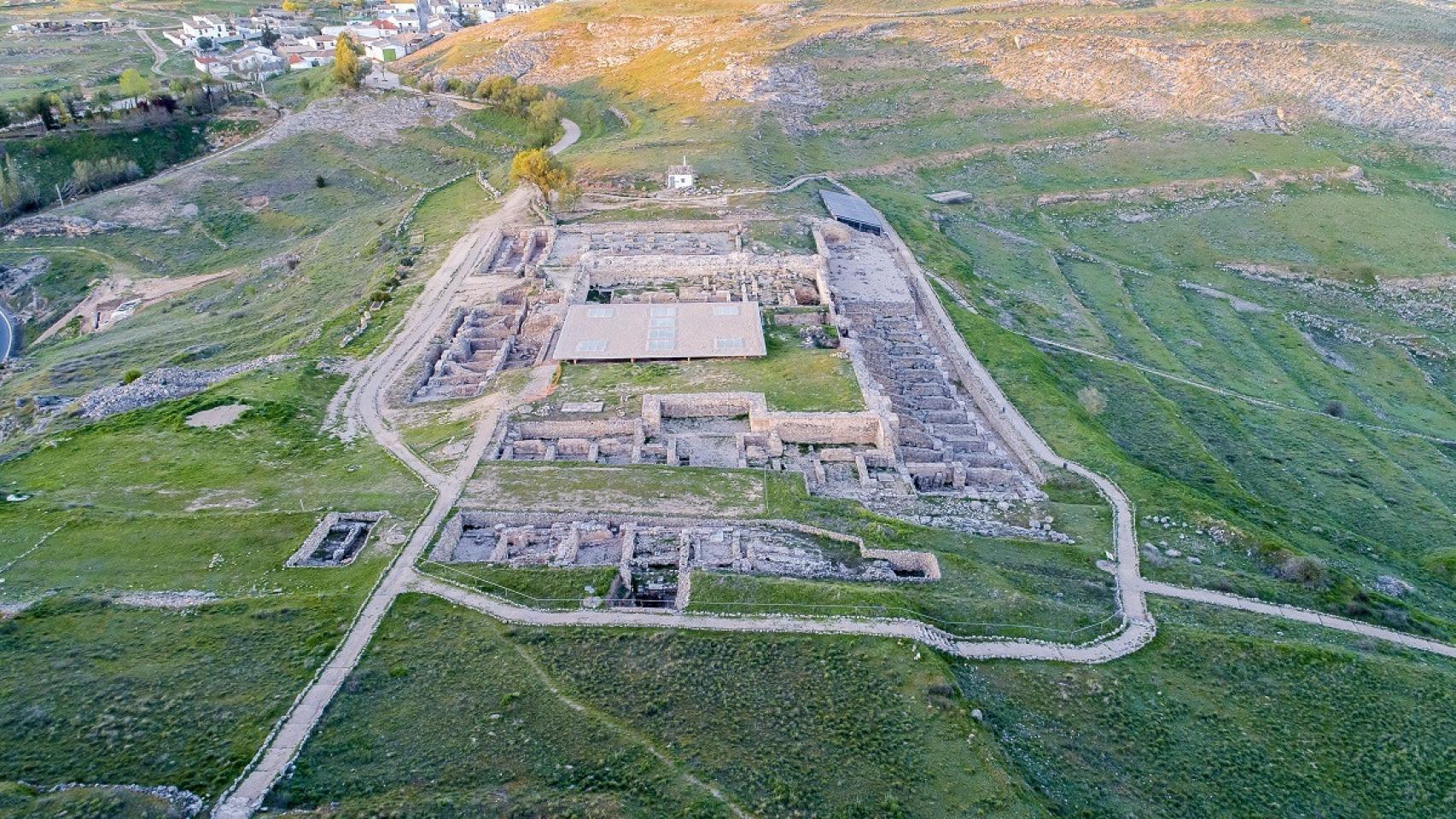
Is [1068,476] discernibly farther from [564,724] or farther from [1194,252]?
[1194,252]

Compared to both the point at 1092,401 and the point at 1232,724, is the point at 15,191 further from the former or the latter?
the point at 1232,724

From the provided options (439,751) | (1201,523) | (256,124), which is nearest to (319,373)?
(439,751)

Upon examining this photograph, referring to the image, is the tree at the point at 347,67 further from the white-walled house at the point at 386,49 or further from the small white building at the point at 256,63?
the white-walled house at the point at 386,49

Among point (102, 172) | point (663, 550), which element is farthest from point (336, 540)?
point (102, 172)

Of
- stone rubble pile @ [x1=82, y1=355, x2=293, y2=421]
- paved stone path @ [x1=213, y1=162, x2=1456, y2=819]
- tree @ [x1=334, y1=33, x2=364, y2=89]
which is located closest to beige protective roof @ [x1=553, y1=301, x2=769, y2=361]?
paved stone path @ [x1=213, y1=162, x2=1456, y2=819]

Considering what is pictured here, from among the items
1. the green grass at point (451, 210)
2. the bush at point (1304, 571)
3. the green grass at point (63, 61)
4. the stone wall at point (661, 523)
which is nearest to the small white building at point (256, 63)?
the green grass at point (63, 61)

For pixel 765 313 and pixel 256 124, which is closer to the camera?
pixel 765 313
